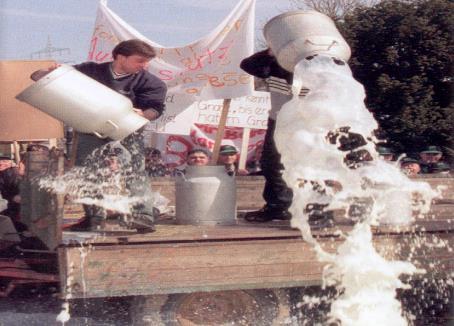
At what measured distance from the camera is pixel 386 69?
39.0 feet

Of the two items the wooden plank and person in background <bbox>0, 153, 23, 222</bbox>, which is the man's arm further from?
person in background <bbox>0, 153, 23, 222</bbox>

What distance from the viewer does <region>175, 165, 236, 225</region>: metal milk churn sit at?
512 cm

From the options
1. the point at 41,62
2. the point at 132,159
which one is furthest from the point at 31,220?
the point at 41,62

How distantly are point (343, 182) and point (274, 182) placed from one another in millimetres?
913

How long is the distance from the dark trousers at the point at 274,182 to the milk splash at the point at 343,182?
61cm

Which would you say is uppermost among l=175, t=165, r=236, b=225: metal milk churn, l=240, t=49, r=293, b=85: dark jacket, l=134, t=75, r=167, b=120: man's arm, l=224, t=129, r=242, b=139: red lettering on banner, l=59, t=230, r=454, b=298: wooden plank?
l=224, t=129, r=242, b=139: red lettering on banner

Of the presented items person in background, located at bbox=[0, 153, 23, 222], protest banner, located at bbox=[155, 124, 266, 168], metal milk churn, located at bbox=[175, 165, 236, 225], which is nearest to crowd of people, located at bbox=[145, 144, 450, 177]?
protest banner, located at bbox=[155, 124, 266, 168]

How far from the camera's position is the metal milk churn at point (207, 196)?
5121mm

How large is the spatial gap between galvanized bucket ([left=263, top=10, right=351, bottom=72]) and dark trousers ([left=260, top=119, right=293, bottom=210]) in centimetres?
58

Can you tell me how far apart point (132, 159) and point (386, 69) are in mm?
7456

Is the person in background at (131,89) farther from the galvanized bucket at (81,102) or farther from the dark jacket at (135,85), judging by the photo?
the galvanized bucket at (81,102)

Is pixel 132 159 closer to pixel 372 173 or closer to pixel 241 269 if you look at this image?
pixel 241 269

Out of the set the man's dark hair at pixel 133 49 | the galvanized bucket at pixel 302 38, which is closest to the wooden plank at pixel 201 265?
the galvanized bucket at pixel 302 38

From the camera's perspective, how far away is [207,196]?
5.12 metres
